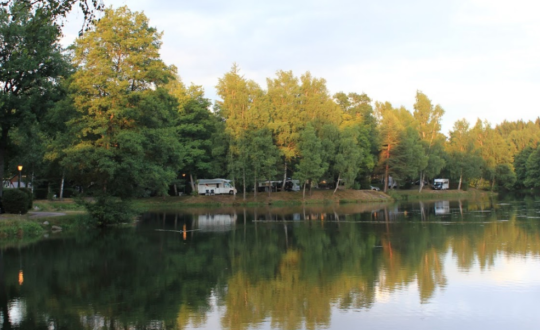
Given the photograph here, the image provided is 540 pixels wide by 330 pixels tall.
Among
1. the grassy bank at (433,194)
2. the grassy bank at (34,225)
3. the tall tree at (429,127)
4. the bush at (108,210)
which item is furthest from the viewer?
the tall tree at (429,127)

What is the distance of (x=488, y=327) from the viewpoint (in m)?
10.1

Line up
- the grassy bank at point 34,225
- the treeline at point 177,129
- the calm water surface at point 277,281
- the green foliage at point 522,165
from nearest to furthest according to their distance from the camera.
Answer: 1. the calm water surface at point 277,281
2. the grassy bank at point 34,225
3. the treeline at point 177,129
4. the green foliage at point 522,165

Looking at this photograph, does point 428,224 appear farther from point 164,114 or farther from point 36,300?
point 36,300

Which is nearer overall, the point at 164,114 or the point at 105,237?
the point at 105,237

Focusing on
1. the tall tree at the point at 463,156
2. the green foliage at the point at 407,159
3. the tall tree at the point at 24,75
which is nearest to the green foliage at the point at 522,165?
the tall tree at the point at 463,156

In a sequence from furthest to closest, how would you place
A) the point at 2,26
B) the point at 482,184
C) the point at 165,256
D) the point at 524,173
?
the point at 524,173 → the point at 482,184 → the point at 2,26 → the point at 165,256

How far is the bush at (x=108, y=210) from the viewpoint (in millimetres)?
30891

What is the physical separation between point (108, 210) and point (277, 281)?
1956 centimetres

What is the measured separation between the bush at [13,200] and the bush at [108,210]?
10.6ft

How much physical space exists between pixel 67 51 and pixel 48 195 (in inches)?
924

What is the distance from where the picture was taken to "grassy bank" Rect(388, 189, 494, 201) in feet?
231

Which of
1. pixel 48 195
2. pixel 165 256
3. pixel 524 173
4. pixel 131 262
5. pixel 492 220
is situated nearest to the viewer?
pixel 131 262

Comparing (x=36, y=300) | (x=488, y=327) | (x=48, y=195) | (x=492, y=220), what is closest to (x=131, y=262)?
(x=36, y=300)

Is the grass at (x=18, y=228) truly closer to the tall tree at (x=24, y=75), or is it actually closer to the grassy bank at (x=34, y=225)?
the grassy bank at (x=34, y=225)
